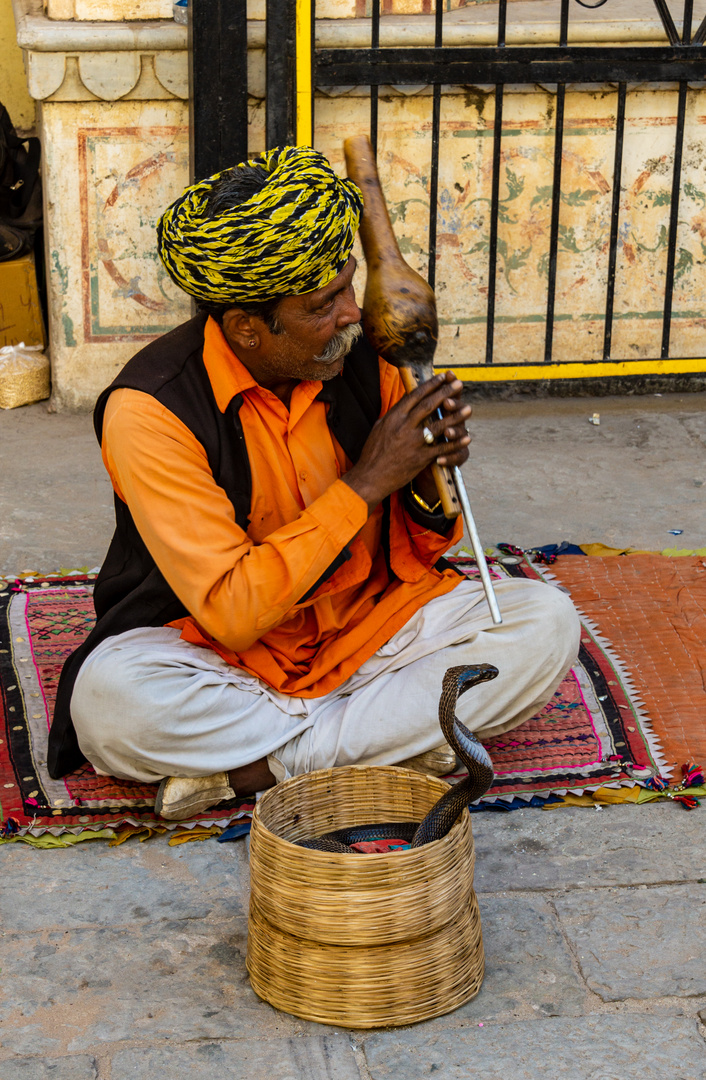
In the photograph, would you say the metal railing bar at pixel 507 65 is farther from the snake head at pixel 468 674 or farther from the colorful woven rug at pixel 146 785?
the snake head at pixel 468 674

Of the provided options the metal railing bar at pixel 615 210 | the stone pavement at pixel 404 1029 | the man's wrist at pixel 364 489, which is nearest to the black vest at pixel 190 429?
the man's wrist at pixel 364 489

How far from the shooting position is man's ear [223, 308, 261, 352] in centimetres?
261

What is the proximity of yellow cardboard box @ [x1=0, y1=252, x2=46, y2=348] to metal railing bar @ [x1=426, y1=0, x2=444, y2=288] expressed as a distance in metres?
1.49

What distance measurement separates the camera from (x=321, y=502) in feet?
8.38

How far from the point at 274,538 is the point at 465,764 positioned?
0.57 m

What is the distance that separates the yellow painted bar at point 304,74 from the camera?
464 cm

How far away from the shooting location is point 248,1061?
2100 millimetres

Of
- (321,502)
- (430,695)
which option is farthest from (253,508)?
(430,695)

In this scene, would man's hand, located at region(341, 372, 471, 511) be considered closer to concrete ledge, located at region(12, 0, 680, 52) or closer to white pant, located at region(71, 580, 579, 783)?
white pant, located at region(71, 580, 579, 783)

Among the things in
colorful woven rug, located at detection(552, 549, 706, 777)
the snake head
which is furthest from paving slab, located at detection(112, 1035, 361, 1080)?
colorful woven rug, located at detection(552, 549, 706, 777)

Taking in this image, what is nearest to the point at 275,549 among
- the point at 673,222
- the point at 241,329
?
the point at 241,329

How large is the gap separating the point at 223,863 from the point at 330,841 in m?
0.37

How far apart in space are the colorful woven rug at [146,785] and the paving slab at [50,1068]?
66cm

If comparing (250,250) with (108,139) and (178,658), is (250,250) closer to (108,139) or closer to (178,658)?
(178,658)
